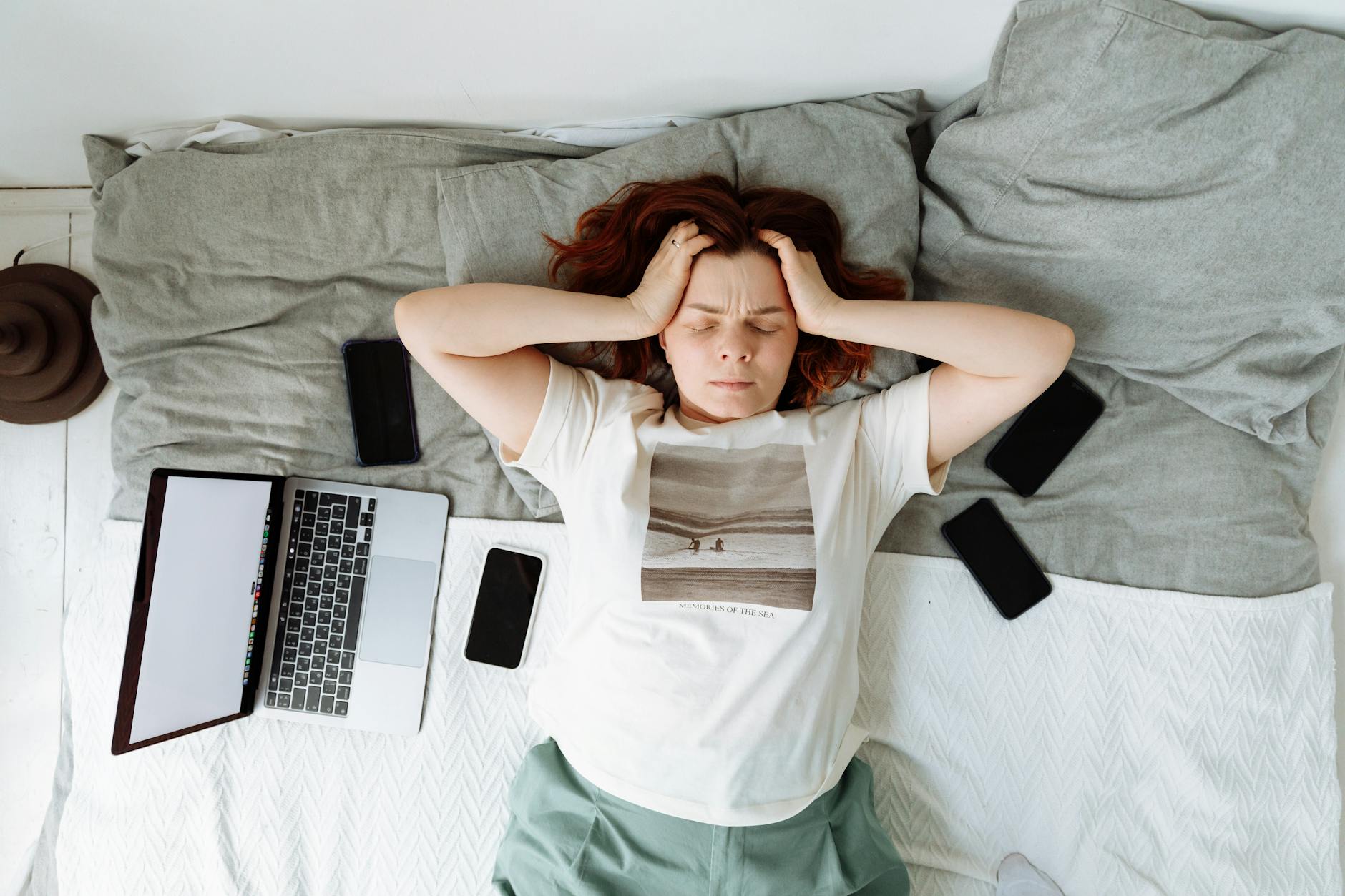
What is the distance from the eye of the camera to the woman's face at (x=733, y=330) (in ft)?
3.50

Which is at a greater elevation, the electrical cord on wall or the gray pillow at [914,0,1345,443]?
the gray pillow at [914,0,1345,443]

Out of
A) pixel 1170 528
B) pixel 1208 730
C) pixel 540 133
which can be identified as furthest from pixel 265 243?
pixel 1208 730

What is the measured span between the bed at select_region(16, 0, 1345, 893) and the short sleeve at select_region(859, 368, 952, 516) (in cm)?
9

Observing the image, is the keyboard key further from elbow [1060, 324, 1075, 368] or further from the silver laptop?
elbow [1060, 324, 1075, 368]

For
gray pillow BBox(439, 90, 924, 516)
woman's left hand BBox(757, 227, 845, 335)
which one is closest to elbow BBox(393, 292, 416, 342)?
gray pillow BBox(439, 90, 924, 516)

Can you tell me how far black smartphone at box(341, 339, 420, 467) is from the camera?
1.33 meters

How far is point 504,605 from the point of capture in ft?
4.37

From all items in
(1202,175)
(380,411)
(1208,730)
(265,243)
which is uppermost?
(1202,175)

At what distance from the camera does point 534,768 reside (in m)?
1.22

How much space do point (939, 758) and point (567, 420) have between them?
2.80ft

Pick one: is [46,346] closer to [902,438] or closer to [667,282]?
[667,282]

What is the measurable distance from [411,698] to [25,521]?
3.11ft

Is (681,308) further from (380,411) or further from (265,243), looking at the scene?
(265,243)

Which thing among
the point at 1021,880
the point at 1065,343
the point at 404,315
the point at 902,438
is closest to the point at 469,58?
the point at 404,315
